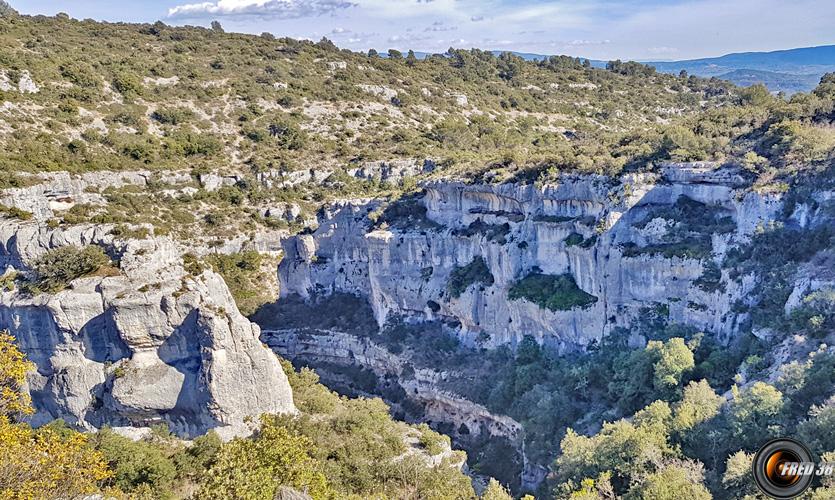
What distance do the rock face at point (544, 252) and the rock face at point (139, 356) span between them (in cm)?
1577

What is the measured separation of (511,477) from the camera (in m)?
30.3

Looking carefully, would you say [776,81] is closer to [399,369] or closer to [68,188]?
[399,369]

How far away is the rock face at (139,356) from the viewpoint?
86.5 feet

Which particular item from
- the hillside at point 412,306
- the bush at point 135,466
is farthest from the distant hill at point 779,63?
the bush at point 135,466

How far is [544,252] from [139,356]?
A: 72.2ft

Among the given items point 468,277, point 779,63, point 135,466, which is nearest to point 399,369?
point 468,277

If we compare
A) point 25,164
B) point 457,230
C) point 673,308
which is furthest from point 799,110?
point 25,164

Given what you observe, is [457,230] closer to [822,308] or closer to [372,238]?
[372,238]

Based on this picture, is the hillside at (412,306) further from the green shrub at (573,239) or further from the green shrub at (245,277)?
the green shrub at (573,239)

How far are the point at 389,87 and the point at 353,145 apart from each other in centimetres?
1792

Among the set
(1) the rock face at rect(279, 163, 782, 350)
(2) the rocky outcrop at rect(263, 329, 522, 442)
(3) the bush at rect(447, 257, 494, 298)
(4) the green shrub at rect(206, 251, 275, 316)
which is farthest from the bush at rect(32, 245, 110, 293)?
(3) the bush at rect(447, 257, 494, 298)

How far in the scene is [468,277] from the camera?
39312mm

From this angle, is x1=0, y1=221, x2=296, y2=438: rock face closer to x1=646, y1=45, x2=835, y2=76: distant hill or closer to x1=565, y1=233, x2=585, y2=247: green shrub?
x1=565, y1=233, x2=585, y2=247: green shrub

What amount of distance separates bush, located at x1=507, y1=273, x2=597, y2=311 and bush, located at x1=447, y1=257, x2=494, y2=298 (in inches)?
98.7
